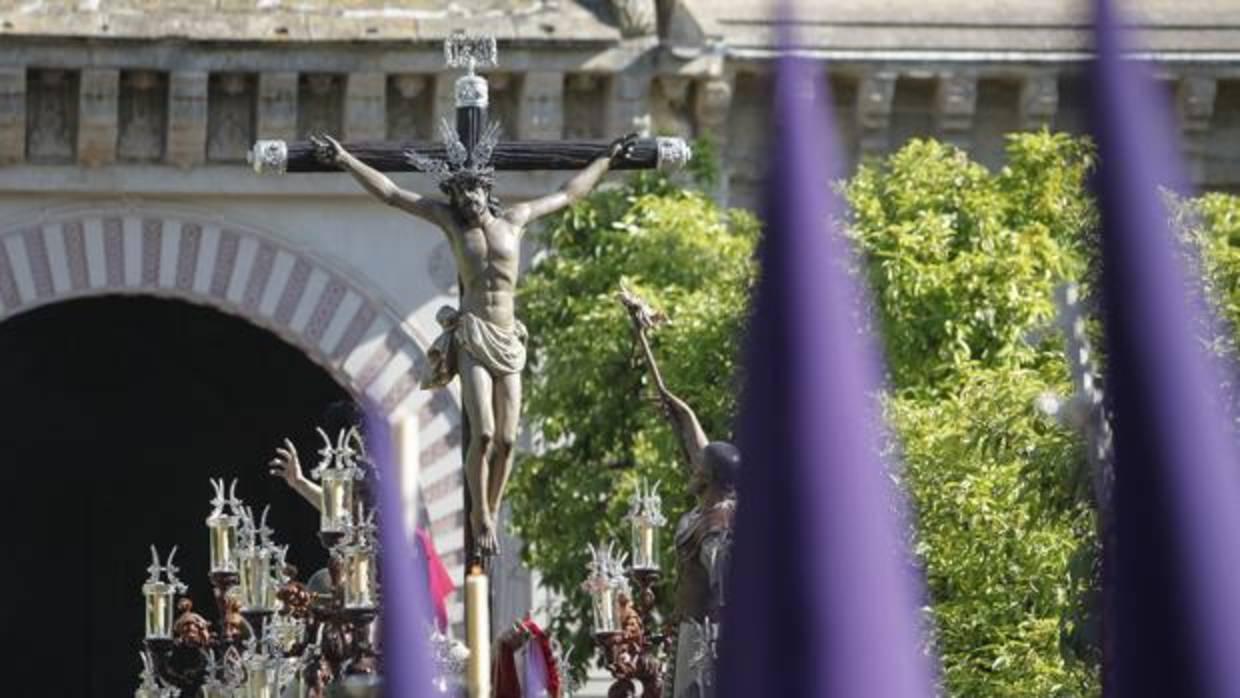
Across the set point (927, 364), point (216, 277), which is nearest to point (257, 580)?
point (927, 364)

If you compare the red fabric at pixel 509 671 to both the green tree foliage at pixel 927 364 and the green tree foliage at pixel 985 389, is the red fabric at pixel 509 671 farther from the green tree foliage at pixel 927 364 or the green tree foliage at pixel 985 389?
the green tree foliage at pixel 927 364

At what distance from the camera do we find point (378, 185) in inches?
602

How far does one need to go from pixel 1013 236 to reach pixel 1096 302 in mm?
15265

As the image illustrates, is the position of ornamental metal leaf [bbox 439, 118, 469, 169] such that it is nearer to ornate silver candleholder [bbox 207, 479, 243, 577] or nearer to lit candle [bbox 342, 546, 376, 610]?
lit candle [bbox 342, 546, 376, 610]

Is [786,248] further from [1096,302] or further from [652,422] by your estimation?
[652,422]

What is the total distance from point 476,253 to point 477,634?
16.0ft

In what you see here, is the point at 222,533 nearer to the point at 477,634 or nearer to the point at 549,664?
the point at 549,664

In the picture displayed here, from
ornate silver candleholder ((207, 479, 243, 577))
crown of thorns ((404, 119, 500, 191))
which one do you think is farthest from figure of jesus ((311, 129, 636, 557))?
ornate silver candleholder ((207, 479, 243, 577))

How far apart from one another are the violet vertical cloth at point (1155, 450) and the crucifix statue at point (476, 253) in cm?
717

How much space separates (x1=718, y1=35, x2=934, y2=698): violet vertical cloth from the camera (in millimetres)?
7957

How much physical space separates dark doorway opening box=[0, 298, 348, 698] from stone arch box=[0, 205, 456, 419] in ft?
5.61

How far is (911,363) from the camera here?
22641mm

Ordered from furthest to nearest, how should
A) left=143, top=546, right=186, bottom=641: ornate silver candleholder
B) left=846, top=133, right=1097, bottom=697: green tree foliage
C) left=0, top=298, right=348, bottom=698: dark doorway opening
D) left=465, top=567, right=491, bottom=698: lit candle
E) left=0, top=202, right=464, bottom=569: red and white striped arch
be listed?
left=0, top=298, right=348, bottom=698: dark doorway opening < left=0, top=202, right=464, bottom=569: red and white striped arch < left=846, top=133, right=1097, bottom=697: green tree foliage < left=143, top=546, right=186, bottom=641: ornate silver candleholder < left=465, top=567, right=491, bottom=698: lit candle

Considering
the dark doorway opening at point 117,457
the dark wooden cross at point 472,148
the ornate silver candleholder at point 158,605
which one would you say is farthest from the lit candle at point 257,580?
the dark doorway opening at point 117,457
